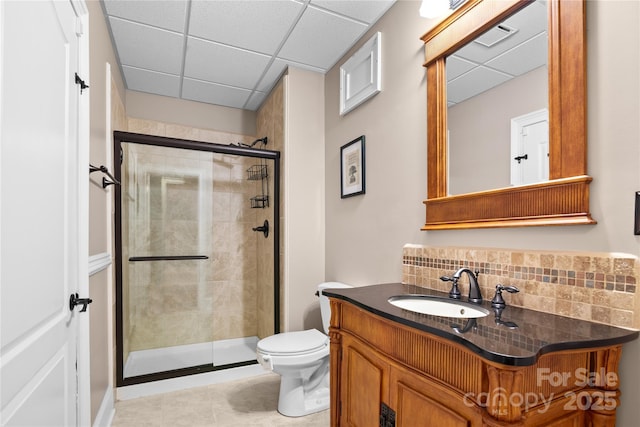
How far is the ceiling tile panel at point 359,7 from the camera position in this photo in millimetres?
1816

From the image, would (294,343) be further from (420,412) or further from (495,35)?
(495,35)

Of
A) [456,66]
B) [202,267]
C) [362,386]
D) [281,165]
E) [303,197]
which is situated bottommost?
[362,386]

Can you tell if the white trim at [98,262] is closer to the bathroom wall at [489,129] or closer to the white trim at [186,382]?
the white trim at [186,382]

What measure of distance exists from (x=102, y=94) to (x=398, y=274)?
1.99 m

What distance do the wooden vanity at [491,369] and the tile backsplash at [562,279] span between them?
0.15 feet

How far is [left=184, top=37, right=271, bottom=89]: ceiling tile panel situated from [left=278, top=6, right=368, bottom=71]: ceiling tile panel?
0.25m

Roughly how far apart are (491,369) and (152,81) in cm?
307

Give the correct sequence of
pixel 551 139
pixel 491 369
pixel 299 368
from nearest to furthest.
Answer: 1. pixel 491 369
2. pixel 551 139
3. pixel 299 368

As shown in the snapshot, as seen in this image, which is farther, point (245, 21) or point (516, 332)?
point (245, 21)

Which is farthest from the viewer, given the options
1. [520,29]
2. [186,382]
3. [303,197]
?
[303,197]

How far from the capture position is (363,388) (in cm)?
126

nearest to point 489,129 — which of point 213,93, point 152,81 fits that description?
point 213,93

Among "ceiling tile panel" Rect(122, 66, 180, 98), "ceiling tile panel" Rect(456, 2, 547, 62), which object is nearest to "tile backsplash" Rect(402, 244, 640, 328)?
"ceiling tile panel" Rect(456, 2, 547, 62)

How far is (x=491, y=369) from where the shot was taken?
0.75 m
